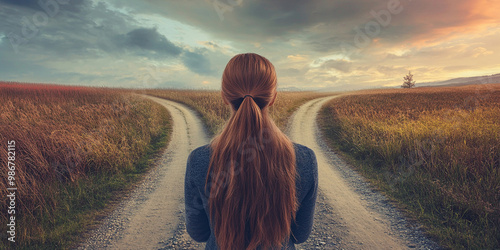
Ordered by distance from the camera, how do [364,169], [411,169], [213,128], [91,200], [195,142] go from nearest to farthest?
[91,200]
[411,169]
[364,169]
[195,142]
[213,128]

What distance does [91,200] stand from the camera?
531cm

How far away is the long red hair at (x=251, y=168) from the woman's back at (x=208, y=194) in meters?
0.06

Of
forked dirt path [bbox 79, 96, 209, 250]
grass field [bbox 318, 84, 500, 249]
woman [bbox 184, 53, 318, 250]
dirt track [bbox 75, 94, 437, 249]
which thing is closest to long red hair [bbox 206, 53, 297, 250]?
woman [bbox 184, 53, 318, 250]

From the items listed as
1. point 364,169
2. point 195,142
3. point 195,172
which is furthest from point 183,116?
point 195,172

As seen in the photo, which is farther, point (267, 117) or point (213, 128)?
point (213, 128)

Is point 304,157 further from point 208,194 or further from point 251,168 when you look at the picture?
point 208,194

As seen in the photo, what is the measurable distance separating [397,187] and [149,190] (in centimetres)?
627

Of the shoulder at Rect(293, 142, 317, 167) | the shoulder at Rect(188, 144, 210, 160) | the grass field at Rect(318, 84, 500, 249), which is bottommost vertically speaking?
the grass field at Rect(318, 84, 500, 249)

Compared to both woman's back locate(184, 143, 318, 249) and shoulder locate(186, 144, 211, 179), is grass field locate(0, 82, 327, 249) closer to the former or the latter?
woman's back locate(184, 143, 318, 249)

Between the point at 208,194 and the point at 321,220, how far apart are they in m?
3.69

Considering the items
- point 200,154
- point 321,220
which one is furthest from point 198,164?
point 321,220

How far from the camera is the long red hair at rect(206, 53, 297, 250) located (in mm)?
1525

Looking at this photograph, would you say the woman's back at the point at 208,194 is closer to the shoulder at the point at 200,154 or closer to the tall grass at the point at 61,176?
the shoulder at the point at 200,154

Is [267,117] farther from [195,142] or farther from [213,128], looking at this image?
[213,128]
